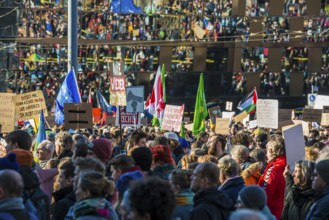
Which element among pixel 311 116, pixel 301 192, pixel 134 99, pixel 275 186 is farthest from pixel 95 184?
pixel 311 116

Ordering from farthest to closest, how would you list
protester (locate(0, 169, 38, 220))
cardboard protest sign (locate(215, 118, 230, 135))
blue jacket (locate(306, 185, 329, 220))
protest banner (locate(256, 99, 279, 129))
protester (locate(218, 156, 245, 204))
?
cardboard protest sign (locate(215, 118, 230, 135))
protest banner (locate(256, 99, 279, 129))
protester (locate(218, 156, 245, 204))
blue jacket (locate(306, 185, 329, 220))
protester (locate(0, 169, 38, 220))

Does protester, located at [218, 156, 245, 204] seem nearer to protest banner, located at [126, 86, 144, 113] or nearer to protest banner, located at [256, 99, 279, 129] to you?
protest banner, located at [256, 99, 279, 129]

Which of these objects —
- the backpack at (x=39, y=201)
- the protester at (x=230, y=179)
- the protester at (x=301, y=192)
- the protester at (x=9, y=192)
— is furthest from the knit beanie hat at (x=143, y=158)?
the protester at (x=9, y=192)

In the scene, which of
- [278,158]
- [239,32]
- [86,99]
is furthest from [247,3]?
[278,158]

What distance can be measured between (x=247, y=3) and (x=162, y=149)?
3863 centimetres

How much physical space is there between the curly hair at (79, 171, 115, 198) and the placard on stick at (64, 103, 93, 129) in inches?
456

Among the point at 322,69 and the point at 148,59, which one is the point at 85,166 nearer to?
the point at 148,59

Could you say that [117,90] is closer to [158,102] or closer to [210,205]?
[158,102]

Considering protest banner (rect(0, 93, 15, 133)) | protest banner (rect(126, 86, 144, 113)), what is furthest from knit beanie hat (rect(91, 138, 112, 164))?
protest banner (rect(126, 86, 144, 113))

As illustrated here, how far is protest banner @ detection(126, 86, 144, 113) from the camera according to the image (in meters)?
20.8

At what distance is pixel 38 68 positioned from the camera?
4366 cm

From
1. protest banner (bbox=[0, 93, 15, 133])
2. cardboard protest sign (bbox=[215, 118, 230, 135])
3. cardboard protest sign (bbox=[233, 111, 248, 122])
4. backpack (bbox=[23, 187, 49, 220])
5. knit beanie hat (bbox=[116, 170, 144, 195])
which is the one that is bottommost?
cardboard protest sign (bbox=[233, 111, 248, 122])

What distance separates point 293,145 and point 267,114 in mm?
9098

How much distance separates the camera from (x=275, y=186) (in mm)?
11266
